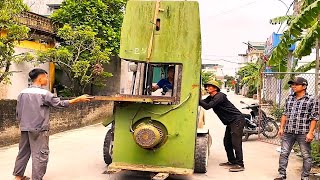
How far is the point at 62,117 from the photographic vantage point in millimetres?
12703

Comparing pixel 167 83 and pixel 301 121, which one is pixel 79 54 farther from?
pixel 301 121

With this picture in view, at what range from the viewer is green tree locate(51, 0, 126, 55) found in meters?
16.8

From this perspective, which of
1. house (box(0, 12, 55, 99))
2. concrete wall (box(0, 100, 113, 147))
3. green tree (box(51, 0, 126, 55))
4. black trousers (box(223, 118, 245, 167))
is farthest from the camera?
green tree (box(51, 0, 126, 55))

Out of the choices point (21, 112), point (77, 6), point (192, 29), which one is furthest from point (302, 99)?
point (77, 6)

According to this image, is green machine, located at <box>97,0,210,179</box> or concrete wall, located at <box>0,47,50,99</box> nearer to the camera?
green machine, located at <box>97,0,210,179</box>

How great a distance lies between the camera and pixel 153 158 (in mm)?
6070

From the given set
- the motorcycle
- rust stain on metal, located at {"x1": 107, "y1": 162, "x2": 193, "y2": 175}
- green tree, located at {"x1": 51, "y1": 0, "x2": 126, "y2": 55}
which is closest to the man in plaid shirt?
rust stain on metal, located at {"x1": 107, "y1": 162, "x2": 193, "y2": 175}

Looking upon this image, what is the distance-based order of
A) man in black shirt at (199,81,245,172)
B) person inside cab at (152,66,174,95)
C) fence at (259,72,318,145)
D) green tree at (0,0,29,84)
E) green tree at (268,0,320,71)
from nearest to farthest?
1. person inside cab at (152,66,174,95)
2. green tree at (268,0,320,71)
3. man in black shirt at (199,81,245,172)
4. green tree at (0,0,29,84)
5. fence at (259,72,318,145)

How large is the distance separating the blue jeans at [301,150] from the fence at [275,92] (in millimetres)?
2508

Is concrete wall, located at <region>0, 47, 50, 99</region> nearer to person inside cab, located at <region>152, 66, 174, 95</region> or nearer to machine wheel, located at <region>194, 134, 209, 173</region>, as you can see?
person inside cab, located at <region>152, 66, 174, 95</region>

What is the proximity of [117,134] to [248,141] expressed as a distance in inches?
261

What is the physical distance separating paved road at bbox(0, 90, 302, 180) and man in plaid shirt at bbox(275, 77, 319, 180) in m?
0.80

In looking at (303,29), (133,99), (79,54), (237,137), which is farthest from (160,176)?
(79,54)

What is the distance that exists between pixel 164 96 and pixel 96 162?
9.35 feet
